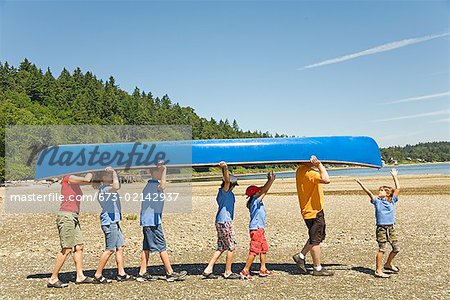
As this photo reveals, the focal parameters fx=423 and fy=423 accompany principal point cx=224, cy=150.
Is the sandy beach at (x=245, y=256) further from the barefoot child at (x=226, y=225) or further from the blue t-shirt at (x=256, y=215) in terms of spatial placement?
the blue t-shirt at (x=256, y=215)

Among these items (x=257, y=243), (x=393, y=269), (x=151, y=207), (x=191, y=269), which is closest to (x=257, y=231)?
(x=257, y=243)

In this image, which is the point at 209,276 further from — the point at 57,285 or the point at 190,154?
the point at 57,285

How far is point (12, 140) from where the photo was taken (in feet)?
241

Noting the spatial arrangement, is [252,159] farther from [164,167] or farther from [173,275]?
[173,275]

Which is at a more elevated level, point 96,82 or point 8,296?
point 96,82

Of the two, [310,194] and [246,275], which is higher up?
[310,194]

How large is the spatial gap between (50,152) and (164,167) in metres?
2.35

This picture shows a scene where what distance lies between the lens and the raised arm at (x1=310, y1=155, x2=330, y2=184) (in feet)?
26.6

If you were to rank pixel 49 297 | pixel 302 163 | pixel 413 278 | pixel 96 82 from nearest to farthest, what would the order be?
pixel 49 297
pixel 413 278
pixel 302 163
pixel 96 82

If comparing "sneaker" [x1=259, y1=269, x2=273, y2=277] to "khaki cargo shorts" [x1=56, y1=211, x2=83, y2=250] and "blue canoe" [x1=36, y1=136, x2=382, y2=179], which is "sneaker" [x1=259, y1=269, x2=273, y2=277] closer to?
"blue canoe" [x1=36, y1=136, x2=382, y2=179]

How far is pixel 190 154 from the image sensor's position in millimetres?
8531

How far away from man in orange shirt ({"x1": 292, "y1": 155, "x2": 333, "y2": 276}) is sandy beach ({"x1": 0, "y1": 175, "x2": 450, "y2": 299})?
37cm

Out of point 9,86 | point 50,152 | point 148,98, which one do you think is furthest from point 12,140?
point 148,98

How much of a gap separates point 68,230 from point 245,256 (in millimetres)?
4620
